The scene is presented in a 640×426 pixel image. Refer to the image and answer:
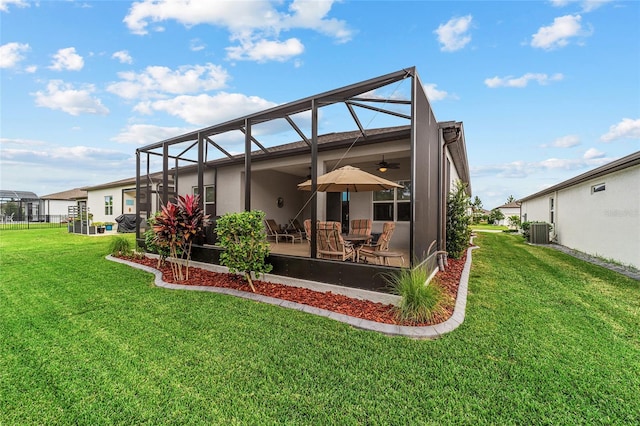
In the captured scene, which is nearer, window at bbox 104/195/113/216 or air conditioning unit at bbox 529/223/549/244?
air conditioning unit at bbox 529/223/549/244

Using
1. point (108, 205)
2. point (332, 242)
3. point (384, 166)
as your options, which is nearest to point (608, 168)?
point (384, 166)

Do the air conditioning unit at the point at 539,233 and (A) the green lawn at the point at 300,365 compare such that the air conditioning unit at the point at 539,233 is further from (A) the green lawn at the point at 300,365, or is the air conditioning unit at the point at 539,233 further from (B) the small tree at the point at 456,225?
(A) the green lawn at the point at 300,365

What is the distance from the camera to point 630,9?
7.27 meters

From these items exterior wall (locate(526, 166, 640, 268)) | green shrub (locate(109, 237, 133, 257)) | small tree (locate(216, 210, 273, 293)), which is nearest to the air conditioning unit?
exterior wall (locate(526, 166, 640, 268))

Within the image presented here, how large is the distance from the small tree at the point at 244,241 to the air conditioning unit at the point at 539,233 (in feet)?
47.3

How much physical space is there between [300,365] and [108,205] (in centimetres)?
2555

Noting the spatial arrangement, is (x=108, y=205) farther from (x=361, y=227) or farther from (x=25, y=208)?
(x=25, y=208)

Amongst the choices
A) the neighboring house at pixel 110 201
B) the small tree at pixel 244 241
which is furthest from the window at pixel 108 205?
the small tree at pixel 244 241

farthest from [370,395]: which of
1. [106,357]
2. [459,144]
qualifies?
[459,144]

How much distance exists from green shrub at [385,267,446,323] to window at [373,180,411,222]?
16.9 feet

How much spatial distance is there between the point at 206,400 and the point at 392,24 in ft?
33.9

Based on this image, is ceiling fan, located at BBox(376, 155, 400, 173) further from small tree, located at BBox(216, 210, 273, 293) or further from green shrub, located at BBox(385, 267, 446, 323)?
green shrub, located at BBox(385, 267, 446, 323)

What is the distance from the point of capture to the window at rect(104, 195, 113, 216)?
71.2 ft

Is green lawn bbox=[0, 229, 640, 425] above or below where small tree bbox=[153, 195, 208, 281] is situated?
below
